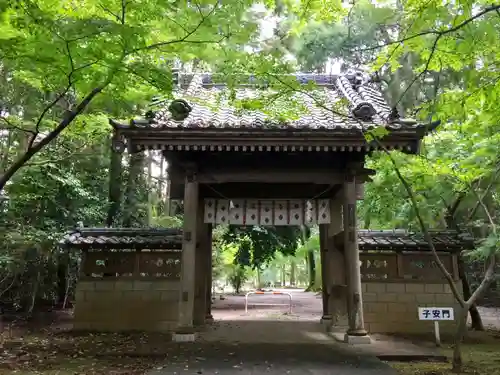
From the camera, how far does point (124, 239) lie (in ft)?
35.6

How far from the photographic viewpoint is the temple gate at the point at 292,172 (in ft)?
27.0

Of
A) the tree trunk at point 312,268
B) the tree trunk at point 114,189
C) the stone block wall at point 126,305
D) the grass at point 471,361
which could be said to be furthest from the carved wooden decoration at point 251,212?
the tree trunk at point 312,268

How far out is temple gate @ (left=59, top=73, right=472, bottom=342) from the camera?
27.0 feet

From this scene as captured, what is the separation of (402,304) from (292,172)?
444cm

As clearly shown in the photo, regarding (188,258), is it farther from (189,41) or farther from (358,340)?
(189,41)

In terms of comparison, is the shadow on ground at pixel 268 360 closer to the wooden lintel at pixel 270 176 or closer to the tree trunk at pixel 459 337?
the tree trunk at pixel 459 337

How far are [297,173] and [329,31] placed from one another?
31.6 feet

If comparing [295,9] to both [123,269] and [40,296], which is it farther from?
[40,296]

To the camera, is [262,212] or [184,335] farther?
[262,212]

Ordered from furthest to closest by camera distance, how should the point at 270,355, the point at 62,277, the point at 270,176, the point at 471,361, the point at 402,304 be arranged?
1. the point at 62,277
2. the point at 402,304
3. the point at 270,176
4. the point at 270,355
5. the point at 471,361

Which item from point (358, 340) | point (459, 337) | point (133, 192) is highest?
point (133, 192)

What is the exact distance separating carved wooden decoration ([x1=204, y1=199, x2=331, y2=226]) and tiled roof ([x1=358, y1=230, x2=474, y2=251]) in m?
1.55

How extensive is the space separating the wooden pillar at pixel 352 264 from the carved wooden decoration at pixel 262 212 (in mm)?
978

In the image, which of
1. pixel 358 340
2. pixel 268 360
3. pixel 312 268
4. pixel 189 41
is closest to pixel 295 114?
pixel 189 41
